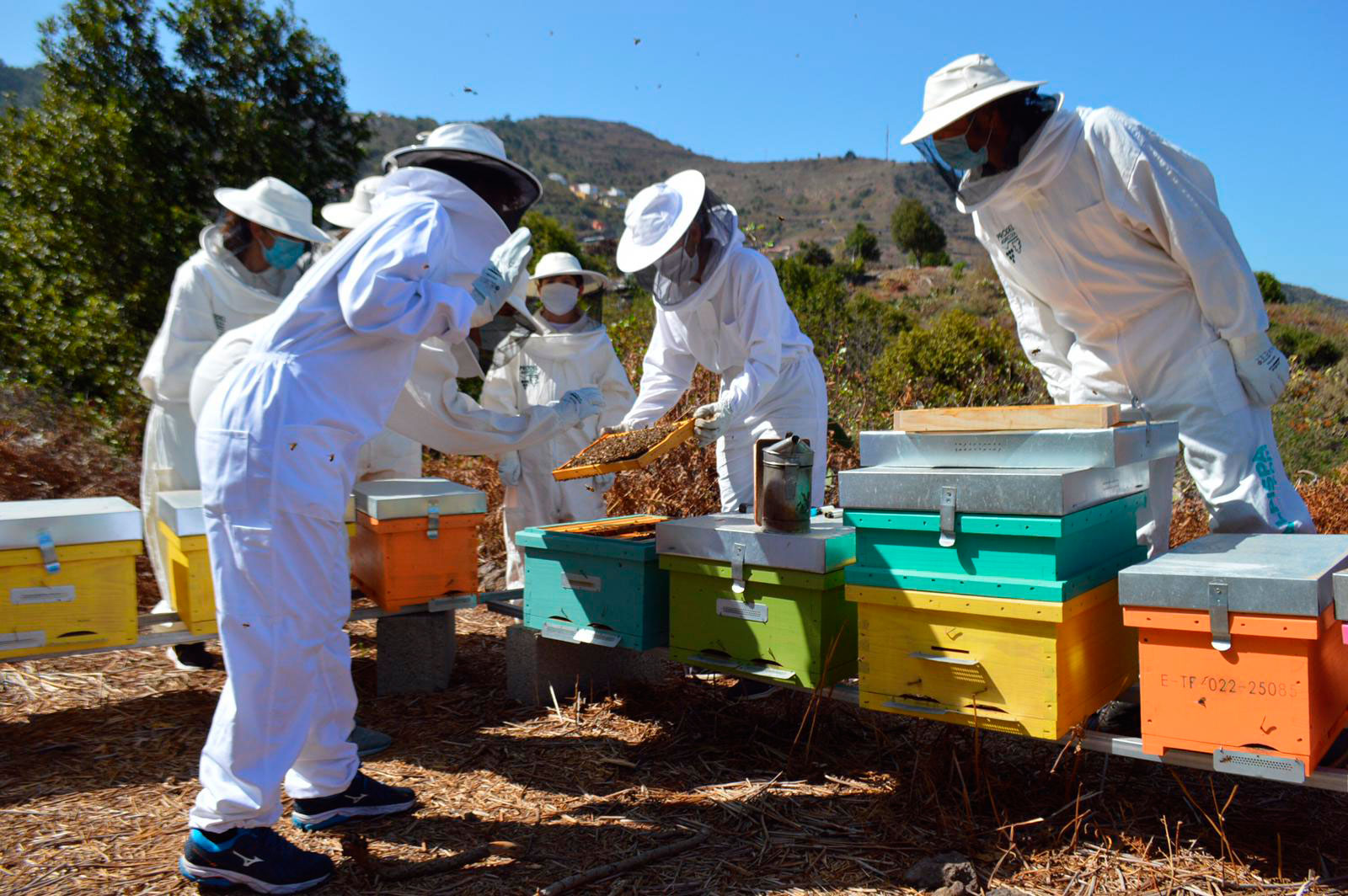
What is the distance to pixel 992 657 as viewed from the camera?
252 cm

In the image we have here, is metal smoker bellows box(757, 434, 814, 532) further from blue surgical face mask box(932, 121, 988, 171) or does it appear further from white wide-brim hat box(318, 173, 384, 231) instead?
white wide-brim hat box(318, 173, 384, 231)

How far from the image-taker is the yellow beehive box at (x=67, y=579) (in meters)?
3.47

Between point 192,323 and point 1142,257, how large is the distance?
4.23m

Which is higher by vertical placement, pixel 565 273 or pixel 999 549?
pixel 565 273

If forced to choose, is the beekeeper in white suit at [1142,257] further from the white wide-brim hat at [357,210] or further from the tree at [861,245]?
the tree at [861,245]

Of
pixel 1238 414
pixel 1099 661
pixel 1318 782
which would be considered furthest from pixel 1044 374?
pixel 1318 782

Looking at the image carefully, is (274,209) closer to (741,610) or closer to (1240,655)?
(741,610)

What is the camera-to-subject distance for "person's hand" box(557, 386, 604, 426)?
3955 mm

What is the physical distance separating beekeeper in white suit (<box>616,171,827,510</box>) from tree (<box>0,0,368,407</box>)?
5769mm

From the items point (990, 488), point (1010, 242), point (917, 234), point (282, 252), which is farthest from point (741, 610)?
point (917, 234)

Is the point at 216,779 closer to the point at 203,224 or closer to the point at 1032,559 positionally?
the point at 1032,559

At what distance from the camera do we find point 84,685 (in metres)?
4.61

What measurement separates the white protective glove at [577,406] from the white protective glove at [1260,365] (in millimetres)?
2356

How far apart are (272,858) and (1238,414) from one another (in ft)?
10.5
